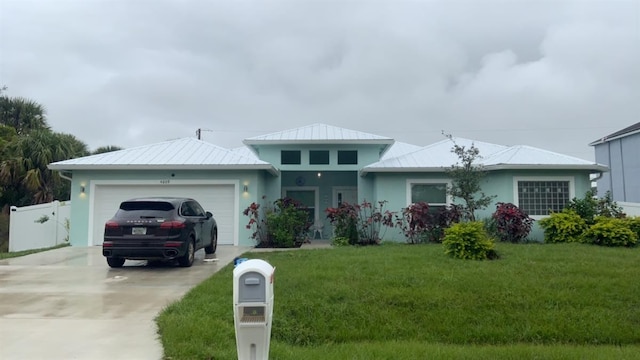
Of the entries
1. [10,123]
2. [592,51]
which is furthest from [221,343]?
[10,123]

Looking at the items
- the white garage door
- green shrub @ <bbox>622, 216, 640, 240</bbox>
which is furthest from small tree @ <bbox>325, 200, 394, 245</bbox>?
green shrub @ <bbox>622, 216, 640, 240</bbox>

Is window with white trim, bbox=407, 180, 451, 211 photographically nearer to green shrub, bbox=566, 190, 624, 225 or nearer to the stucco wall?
the stucco wall

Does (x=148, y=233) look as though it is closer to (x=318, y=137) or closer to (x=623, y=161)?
(x=318, y=137)

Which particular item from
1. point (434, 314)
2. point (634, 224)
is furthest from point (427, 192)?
point (434, 314)

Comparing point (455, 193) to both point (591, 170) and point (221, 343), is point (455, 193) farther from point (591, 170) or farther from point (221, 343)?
point (221, 343)

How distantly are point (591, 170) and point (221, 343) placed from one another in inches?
551

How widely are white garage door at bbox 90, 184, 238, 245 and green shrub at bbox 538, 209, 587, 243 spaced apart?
32.0 feet

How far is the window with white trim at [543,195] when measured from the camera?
14.4m

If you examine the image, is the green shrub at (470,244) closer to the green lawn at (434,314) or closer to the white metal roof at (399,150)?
the green lawn at (434,314)

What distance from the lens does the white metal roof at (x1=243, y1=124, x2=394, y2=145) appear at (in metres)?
15.9

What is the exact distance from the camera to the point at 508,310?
18.9ft

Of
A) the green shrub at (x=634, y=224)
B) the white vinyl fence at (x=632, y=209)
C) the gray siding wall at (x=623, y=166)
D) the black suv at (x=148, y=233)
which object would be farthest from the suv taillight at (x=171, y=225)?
the gray siding wall at (x=623, y=166)

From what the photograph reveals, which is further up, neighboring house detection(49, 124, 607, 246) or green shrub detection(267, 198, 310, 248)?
neighboring house detection(49, 124, 607, 246)

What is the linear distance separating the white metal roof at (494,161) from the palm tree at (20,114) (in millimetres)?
19100
